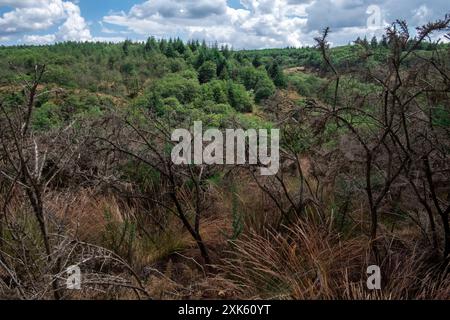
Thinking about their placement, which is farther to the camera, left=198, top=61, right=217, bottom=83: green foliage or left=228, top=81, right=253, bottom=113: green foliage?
left=198, top=61, right=217, bottom=83: green foliage

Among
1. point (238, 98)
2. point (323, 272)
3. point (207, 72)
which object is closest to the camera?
point (323, 272)

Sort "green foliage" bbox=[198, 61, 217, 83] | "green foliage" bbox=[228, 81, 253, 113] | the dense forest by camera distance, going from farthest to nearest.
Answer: "green foliage" bbox=[198, 61, 217, 83]
"green foliage" bbox=[228, 81, 253, 113]
the dense forest

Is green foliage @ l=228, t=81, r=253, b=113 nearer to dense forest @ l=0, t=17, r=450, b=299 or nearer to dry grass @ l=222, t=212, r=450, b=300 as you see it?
dense forest @ l=0, t=17, r=450, b=299

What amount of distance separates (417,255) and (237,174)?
94.5 inches

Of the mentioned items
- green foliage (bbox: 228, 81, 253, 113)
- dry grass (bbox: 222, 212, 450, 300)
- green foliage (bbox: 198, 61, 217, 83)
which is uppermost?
green foliage (bbox: 198, 61, 217, 83)

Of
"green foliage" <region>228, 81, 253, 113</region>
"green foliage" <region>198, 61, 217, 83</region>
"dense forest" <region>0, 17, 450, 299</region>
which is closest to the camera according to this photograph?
"dense forest" <region>0, 17, 450, 299</region>

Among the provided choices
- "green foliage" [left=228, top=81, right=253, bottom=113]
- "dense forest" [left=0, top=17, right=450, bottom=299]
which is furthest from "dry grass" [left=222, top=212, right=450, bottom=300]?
"green foliage" [left=228, top=81, right=253, bottom=113]

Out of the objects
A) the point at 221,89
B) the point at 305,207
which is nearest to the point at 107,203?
the point at 305,207

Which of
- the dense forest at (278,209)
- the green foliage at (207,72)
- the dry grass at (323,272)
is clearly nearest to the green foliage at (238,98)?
the green foliage at (207,72)

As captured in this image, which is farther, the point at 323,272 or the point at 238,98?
the point at 238,98

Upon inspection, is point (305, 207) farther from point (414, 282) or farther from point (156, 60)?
point (156, 60)

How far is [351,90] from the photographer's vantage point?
145 inches

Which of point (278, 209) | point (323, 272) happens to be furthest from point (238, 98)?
point (323, 272)

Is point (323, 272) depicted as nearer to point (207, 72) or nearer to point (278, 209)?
point (278, 209)
